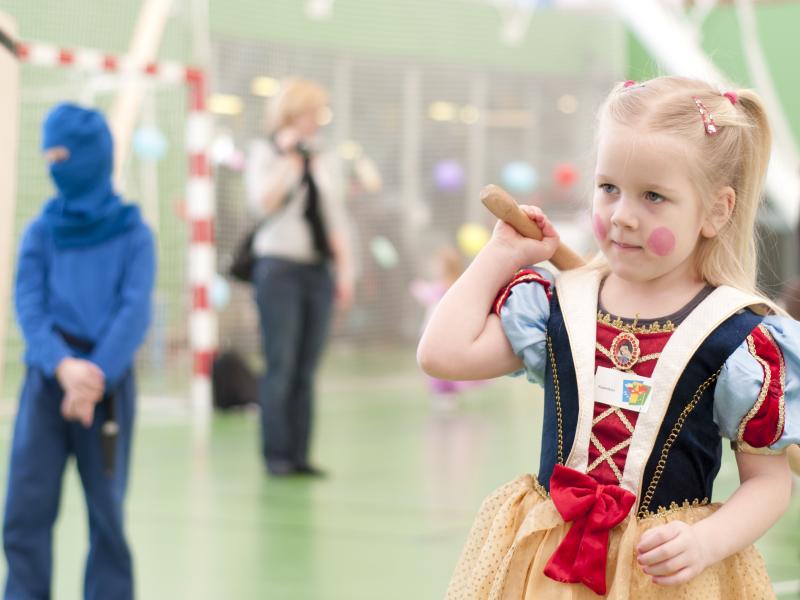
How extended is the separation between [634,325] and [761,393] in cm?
21

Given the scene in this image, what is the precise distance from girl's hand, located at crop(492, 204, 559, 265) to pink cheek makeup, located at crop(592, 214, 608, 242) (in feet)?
0.40

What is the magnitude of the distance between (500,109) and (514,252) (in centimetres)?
1155

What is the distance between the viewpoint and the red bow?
5.83 feet

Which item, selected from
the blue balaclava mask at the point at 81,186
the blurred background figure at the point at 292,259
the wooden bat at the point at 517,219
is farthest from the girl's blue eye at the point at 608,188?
the blurred background figure at the point at 292,259

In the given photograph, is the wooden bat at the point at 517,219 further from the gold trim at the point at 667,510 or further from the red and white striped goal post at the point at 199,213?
the red and white striped goal post at the point at 199,213

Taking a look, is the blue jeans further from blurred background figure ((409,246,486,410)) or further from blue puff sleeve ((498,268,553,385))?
blue puff sleeve ((498,268,553,385))

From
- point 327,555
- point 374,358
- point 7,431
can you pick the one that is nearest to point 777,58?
point 374,358

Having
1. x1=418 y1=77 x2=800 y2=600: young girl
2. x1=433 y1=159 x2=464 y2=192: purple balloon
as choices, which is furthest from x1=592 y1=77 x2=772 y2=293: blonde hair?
x1=433 y1=159 x2=464 y2=192: purple balloon

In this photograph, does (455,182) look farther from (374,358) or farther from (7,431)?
(7,431)

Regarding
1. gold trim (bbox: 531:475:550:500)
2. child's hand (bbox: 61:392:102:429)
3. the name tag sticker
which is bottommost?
child's hand (bbox: 61:392:102:429)

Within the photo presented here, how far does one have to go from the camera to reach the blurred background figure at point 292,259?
5762 millimetres

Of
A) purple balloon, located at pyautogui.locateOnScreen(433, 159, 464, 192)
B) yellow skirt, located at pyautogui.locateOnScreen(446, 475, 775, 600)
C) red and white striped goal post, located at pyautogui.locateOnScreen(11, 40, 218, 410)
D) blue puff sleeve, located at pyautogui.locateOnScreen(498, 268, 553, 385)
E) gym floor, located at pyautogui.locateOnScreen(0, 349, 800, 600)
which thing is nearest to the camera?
yellow skirt, located at pyautogui.locateOnScreen(446, 475, 775, 600)

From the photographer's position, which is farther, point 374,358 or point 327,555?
point 374,358

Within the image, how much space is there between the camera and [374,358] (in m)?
11.9
